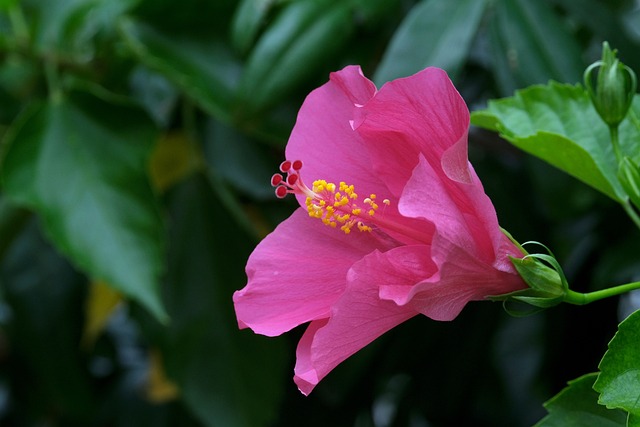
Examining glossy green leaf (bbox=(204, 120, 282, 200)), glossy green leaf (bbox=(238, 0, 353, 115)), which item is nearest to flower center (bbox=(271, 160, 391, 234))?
glossy green leaf (bbox=(238, 0, 353, 115))

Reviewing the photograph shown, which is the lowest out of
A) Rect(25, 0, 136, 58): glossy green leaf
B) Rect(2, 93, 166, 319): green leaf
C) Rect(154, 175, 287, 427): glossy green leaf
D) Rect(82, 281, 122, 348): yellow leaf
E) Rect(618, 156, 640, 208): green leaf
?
Rect(82, 281, 122, 348): yellow leaf

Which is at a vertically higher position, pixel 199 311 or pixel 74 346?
pixel 199 311

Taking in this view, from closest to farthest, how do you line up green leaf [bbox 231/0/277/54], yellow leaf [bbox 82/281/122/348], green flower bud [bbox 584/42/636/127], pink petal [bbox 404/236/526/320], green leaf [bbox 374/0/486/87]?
pink petal [bbox 404/236/526/320]
green flower bud [bbox 584/42/636/127]
green leaf [bbox 374/0/486/87]
green leaf [bbox 231/0/277/54]
yellow leaf [bbox 82/281/122/348]

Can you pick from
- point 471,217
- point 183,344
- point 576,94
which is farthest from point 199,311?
point 471,217

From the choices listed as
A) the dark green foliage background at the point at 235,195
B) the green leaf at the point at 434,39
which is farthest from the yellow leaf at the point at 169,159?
the green leaf at the point at 434,39

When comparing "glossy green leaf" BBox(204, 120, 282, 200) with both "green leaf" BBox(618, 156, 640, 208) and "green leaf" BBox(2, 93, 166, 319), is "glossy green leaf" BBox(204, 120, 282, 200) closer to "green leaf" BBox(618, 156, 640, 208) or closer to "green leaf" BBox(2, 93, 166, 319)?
"green leaf" BBox(2, 93, 166, 319)

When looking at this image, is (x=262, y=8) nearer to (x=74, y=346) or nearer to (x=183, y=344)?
(x=183, y=344)
